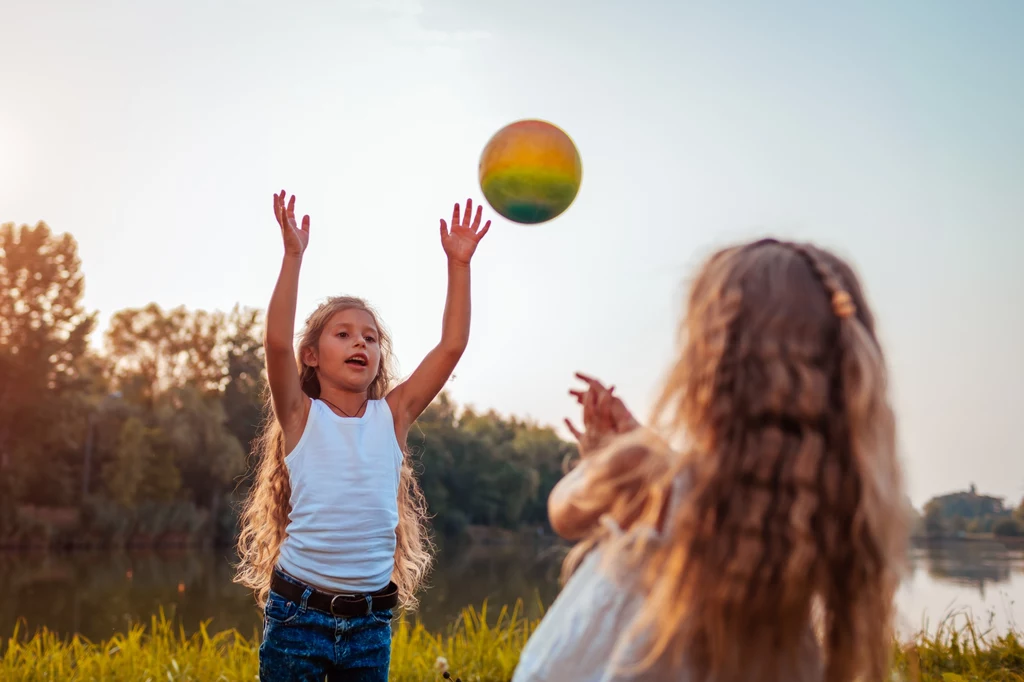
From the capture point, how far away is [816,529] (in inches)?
66.4

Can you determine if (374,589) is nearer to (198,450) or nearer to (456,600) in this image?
(456,600)

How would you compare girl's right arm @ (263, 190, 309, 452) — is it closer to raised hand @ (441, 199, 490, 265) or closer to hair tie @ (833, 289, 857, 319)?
raised hand @ (441, 199, 490, 265)

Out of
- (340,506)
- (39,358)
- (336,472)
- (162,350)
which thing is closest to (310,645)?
(340,506)

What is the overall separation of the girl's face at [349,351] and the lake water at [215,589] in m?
1.97

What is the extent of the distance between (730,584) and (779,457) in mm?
251

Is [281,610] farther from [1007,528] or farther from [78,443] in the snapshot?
[78,443]

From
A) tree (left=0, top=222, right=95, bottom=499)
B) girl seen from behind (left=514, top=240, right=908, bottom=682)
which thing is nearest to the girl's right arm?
girl seen from behind (left=514, top=240, right=908, bottom=682)

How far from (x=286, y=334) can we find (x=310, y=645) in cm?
97

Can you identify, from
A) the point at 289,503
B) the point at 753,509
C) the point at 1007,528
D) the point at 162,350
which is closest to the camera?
the point at 753,509

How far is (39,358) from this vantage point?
32.3 m

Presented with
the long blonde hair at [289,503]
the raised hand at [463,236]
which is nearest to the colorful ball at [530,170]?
the raised hand at [463,236]

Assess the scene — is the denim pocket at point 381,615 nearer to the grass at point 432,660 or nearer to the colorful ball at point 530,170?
the colorful ball at point 530,170

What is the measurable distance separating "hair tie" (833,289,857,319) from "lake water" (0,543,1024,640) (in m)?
0.53

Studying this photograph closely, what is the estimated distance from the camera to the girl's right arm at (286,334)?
9.51 feet
